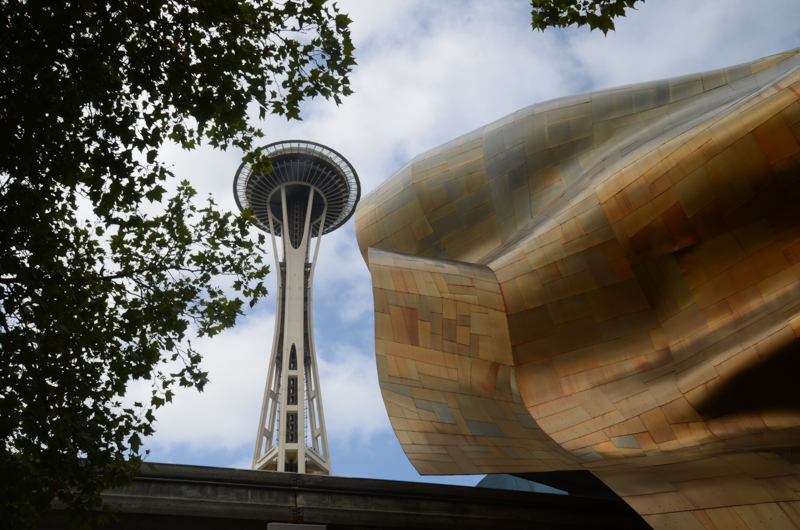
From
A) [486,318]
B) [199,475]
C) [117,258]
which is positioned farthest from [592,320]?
[117,258]

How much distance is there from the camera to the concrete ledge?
9.97 m

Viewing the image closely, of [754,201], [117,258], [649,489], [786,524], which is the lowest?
[786,524]

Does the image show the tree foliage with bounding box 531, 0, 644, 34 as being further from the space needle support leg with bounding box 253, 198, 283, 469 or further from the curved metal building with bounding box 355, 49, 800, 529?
the space needle support leg with bounding box 253, 198, 283, 469

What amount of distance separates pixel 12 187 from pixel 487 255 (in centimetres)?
950

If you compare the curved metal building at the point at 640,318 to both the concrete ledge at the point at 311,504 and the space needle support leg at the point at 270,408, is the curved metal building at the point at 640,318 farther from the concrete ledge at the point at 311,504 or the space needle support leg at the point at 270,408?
the space needle support leg at the point at 270,408

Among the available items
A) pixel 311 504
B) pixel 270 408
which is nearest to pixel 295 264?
pixel 270 408

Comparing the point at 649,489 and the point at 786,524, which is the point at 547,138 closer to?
the point at 649,489

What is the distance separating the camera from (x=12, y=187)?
6.65 m

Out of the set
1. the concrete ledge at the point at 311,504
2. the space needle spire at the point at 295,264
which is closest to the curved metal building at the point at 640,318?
the concrete ledge at the point at 311,504

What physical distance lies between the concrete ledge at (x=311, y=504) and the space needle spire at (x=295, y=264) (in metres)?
31.1

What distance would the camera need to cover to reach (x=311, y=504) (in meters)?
10.5

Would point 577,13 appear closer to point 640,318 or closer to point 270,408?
point 640,318

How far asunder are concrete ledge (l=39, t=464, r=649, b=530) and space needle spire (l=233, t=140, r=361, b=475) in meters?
31.1

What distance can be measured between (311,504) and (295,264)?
4074 centimetres
